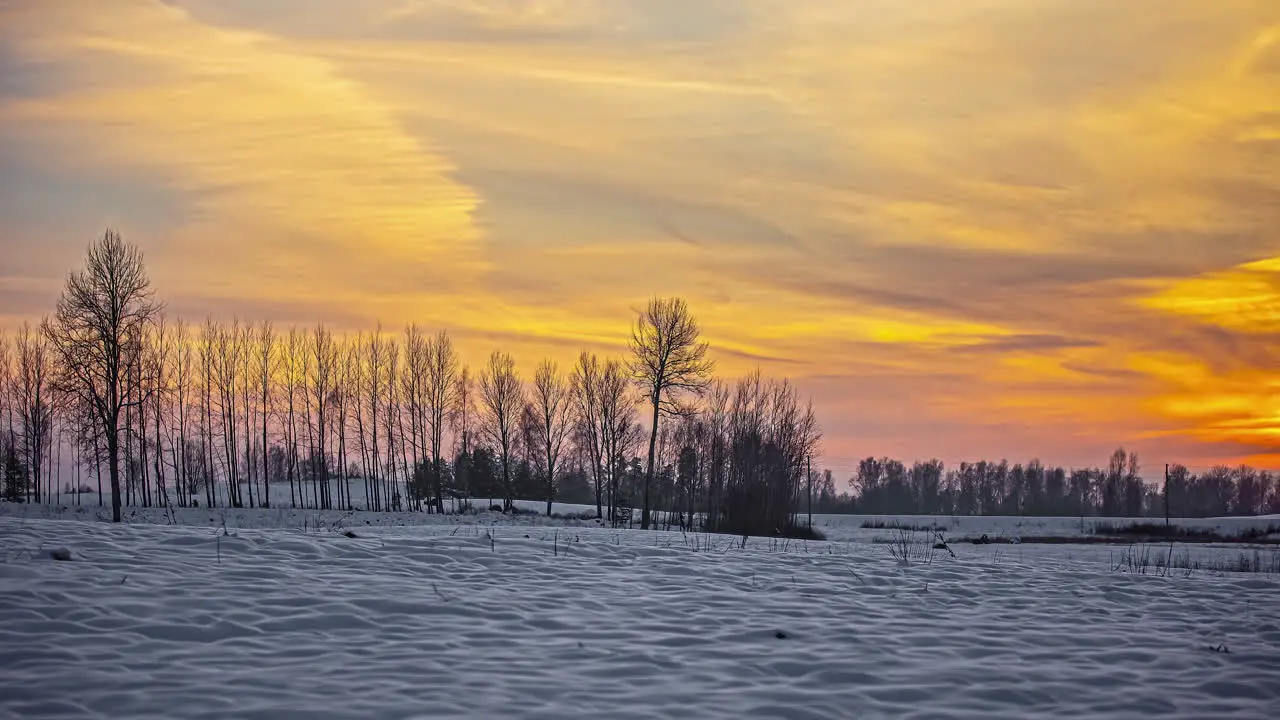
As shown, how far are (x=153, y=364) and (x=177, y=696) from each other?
2384 inches

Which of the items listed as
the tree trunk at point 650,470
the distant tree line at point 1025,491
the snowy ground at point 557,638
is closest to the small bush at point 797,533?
the tree trunk at point 650,470

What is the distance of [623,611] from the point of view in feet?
29.3

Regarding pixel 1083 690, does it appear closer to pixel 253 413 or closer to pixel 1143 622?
pixel 1143 622

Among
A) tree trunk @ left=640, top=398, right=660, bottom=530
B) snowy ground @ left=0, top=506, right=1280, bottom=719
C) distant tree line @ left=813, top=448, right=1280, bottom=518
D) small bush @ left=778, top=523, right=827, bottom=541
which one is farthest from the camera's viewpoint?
distant tree line @ left=813, top=448, right=1280, bottom=518

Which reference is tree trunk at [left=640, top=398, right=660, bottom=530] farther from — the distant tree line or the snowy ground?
the distant tree line

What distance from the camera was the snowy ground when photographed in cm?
594

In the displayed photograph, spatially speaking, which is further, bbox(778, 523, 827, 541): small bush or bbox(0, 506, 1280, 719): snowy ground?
bbox(778, 523, 827, 541): small bush

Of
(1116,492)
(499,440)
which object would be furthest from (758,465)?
(1116,492)

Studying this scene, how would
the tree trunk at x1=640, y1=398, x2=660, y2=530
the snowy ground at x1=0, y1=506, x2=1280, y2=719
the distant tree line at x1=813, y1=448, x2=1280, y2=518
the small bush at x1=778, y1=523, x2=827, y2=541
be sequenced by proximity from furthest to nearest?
the distant tree line at x1=813, y1=448, x2=1280, y2=518
the tree trunk at x1=640, y1=398, x2=660, y2=530
the small bush at x1=778, y1=523, x2=827, y2=541
the snowy ground at x1=0, y1=506, x2=1280, y2=719

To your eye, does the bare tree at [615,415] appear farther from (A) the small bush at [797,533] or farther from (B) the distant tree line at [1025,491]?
(B) the distant tree line at [1025,491]

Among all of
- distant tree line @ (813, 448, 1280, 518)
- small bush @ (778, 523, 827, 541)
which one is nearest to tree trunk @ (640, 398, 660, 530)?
small bush @ (778, 523, 827, 541)

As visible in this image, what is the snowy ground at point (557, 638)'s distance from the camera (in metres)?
5.94

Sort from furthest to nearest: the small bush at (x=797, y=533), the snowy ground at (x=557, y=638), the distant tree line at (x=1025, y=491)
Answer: the distant tree line at (x=1025, y=491), the small bush at (x=797, y=533), the snowy ground at (x=557, y=638)

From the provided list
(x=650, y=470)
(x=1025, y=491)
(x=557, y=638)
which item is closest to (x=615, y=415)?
(x=650, y=470)
